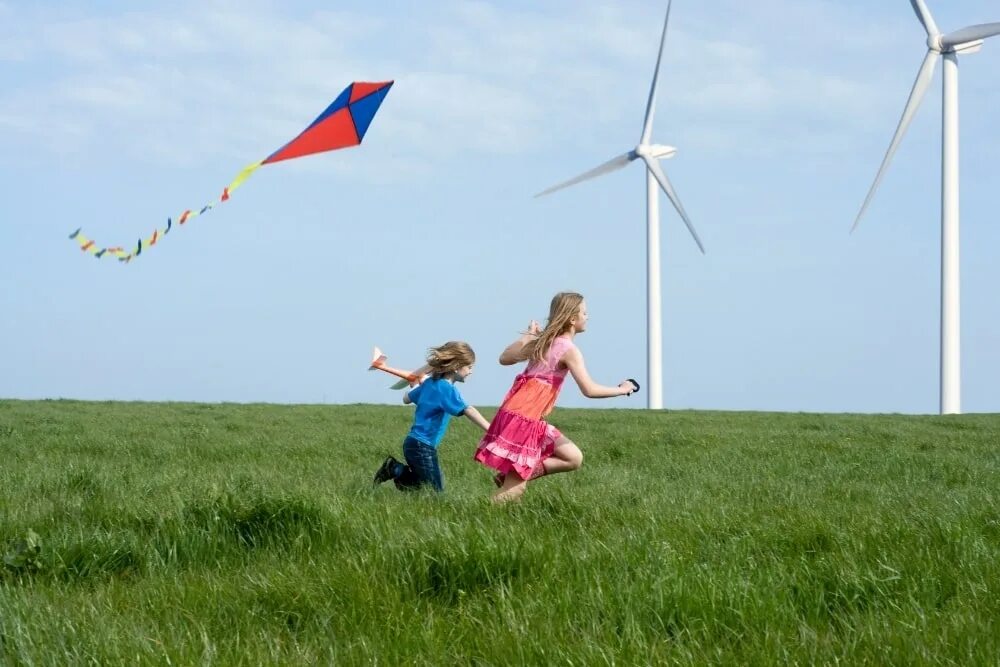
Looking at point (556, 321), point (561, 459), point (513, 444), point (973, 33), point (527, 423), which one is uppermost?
point (973, 33)

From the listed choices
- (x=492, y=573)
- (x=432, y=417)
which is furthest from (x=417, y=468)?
(x=492, y=573)

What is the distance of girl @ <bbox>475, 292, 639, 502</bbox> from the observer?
7.12m

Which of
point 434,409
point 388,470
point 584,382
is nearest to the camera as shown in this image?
point 584,382

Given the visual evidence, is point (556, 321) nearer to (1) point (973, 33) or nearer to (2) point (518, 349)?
(2) point (518, 349)

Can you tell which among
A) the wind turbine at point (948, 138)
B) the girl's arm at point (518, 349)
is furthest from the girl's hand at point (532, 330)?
the wind turbine at point (948, 138)

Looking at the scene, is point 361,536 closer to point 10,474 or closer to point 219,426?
point 10,474

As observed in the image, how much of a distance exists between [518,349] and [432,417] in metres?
0.89

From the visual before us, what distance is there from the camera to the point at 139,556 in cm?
489

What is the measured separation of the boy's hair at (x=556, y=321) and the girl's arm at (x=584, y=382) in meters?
0.16

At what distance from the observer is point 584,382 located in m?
7.11

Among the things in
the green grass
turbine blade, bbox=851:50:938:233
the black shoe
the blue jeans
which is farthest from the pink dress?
turbine blade, bbox=851:50:938:233

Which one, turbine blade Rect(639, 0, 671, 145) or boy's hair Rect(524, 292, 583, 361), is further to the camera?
turbine blade Rect(639, 0, 671, 145)

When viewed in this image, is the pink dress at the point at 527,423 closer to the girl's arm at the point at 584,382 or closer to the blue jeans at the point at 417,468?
the girl's arm at the point at 584,382

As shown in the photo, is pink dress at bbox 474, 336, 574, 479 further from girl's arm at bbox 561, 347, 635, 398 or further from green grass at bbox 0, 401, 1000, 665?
green grass at bbox 0, 401, 1000, 665
